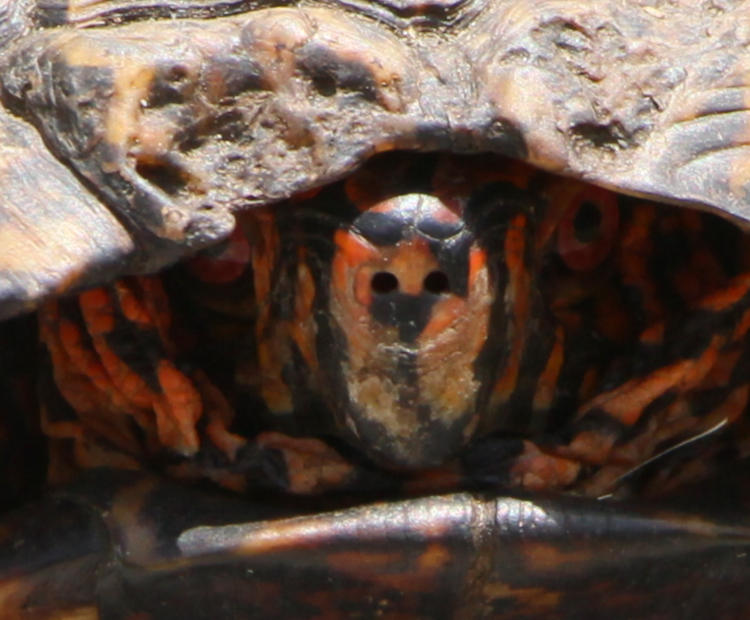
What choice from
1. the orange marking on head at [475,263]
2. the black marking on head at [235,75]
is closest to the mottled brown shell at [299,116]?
the black marking on head at [235,75]

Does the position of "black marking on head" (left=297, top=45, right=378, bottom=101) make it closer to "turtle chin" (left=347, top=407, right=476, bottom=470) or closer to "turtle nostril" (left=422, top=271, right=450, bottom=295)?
"turtle nostril" (left=422, top=271, right=450, bottom=295)

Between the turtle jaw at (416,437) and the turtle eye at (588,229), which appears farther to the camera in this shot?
the turtle eye at (588,229)

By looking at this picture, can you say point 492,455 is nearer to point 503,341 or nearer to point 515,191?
point 503,341

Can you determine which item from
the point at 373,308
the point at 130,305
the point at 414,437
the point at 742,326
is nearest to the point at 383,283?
the point at 373,308

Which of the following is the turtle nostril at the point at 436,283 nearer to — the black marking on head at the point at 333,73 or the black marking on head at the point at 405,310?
the black marking on head at the point at 405,310

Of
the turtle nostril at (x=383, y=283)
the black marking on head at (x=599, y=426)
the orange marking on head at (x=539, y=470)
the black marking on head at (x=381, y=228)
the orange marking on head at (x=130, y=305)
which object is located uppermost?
the black marking on head at (x=381, y=228)

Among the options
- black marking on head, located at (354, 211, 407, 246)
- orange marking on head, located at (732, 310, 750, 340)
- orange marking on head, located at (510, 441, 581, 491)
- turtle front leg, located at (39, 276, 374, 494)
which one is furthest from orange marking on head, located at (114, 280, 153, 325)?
orange marking on head, located at (732, 310, 750, 340)

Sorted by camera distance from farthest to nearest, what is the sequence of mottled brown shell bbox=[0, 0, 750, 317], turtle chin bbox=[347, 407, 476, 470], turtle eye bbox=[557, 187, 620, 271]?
turtle eye bbox=[557, 187, 620, 271], turtle chin bbox=[347, 407, 476, 470], mottled brown shell bbox=[0, 0, 750, 317]

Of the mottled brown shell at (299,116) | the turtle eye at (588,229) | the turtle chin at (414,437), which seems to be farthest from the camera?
the turtle eye at (588,229)
